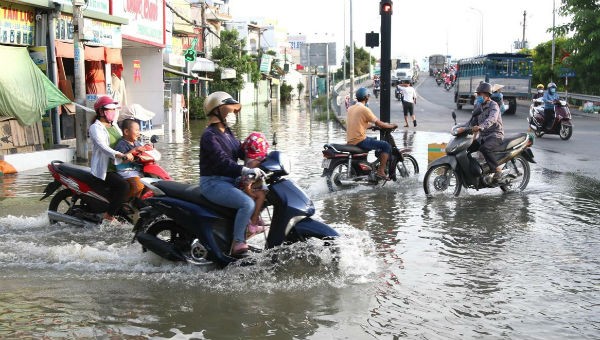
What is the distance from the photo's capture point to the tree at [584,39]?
36.7 m

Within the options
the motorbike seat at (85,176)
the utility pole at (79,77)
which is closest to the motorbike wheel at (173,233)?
the motorbike seat at (85,176)

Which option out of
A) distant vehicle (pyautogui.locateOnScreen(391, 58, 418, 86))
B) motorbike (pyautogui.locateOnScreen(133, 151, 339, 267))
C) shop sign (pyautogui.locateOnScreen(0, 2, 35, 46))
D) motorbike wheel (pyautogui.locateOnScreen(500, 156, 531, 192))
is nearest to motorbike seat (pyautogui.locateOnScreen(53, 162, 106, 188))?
motorbike (pyautogui.locateOnScreen(133, 151, 339, 267))

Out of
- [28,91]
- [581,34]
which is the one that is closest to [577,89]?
[581,34]

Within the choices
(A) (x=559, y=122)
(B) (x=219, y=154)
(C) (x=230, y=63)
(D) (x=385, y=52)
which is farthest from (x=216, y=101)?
(C) (x=230, y=63)

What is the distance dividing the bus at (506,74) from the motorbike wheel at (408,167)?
23644mm

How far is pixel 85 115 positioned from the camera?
15734 mm

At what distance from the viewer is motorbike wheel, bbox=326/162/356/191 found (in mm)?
11500

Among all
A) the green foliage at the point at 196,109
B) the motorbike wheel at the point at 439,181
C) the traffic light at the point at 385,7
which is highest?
the traffic light at the point at 385,7

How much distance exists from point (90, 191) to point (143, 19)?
16321 mm

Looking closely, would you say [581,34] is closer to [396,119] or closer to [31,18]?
[396,119]

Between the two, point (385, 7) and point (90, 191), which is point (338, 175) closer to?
point (385, 7)

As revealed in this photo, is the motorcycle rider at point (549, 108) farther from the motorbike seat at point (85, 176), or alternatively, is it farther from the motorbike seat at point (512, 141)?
the motorbike seat at point (85, 176)

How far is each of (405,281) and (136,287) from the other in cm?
224

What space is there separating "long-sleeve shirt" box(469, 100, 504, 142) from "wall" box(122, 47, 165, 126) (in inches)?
628
